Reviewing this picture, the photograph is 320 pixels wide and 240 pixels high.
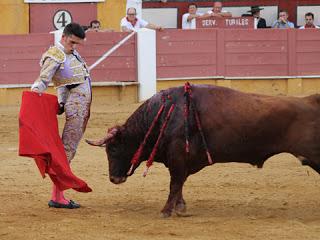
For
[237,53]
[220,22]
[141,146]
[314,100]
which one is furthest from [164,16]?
[314,100]

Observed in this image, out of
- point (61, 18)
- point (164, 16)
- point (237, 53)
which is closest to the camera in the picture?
point (237, 53)

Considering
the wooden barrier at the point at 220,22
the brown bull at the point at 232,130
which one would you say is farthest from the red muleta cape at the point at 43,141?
the wooden barrier at the point at 220,22

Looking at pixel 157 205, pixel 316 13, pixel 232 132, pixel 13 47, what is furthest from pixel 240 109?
pixel 316 13

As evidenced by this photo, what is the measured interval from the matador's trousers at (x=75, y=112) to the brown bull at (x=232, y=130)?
1.49ft

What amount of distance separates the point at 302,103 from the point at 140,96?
770 cm

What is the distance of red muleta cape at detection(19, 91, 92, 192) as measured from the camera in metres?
6.32

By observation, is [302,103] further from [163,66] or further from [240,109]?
[163,66]

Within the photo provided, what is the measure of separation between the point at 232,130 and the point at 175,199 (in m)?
0.58

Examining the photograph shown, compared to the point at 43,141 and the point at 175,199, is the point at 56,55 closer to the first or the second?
the point at 43,141

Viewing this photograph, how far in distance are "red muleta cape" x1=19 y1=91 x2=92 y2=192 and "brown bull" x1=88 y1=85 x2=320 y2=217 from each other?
1.96 feet

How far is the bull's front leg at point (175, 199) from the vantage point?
612 centimetres

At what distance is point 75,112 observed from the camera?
6488 millimetres

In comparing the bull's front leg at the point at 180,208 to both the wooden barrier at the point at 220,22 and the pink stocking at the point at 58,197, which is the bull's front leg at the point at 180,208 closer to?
the pink stocking at the point at 58,197

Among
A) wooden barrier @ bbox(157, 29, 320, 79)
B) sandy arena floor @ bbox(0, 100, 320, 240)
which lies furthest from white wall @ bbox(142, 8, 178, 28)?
sandy arena floor @ bbox(0, 100, 320, 240)
